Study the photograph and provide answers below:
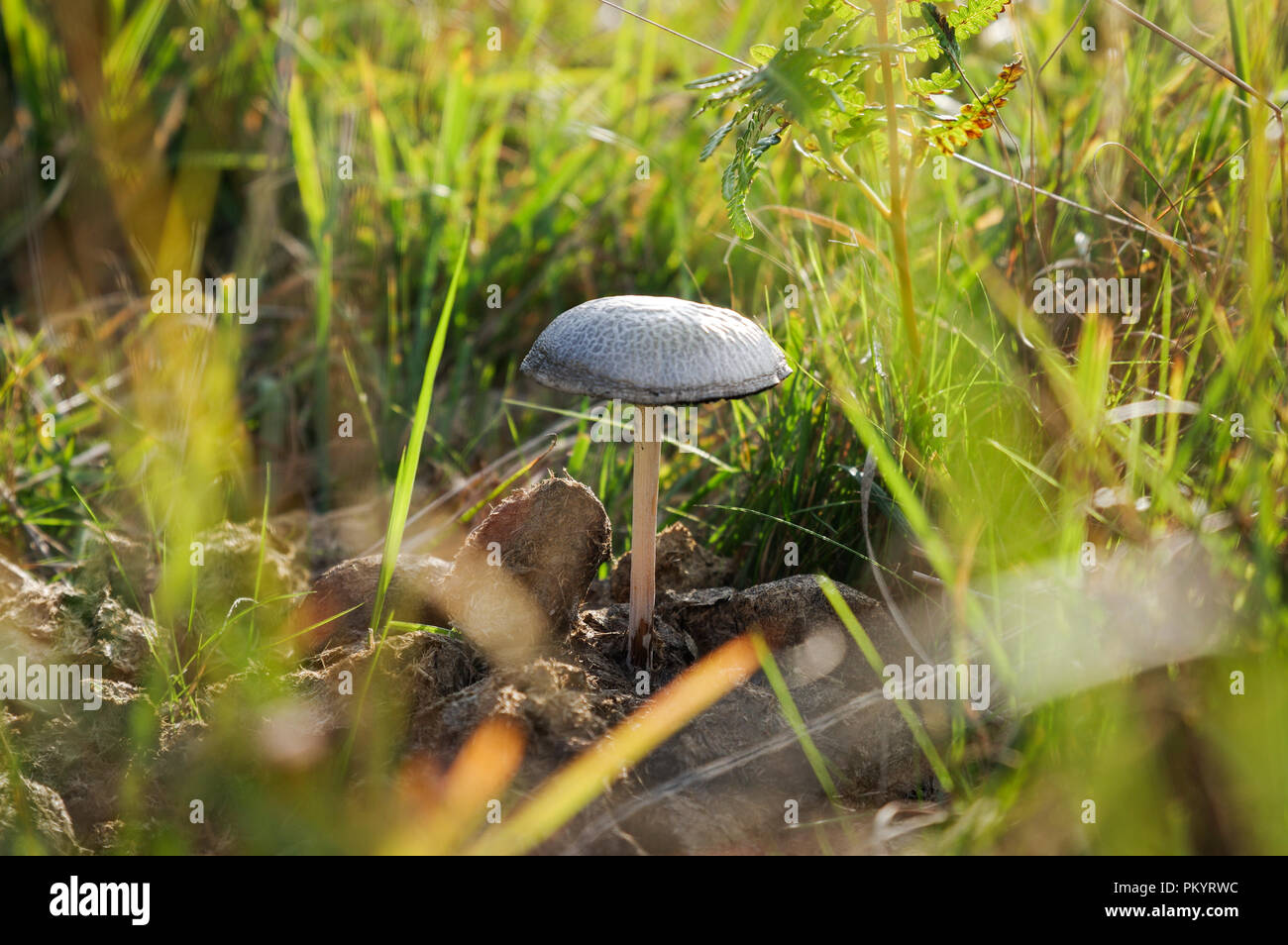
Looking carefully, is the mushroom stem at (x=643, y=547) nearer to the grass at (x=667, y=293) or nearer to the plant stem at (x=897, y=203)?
the grass at (x=667, y=293)

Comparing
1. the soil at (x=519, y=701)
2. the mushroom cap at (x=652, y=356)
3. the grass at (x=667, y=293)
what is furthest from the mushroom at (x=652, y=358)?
the soil at (x=519, y=701)

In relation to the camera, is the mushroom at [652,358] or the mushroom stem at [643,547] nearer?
the mushroom at [652,358]

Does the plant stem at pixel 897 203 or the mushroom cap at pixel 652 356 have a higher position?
the plant stem at pixel 897 203

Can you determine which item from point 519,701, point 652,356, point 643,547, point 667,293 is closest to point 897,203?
point 652,356

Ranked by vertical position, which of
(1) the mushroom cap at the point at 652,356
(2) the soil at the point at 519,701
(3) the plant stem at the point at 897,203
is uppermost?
(3) the plant stem at the point at 897,203

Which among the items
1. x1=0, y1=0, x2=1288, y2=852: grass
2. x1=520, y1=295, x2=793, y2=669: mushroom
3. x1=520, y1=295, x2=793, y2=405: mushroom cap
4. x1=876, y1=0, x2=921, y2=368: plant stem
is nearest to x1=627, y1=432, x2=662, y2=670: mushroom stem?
x1=520, y1=295, x2=793, y2=669: mushroom

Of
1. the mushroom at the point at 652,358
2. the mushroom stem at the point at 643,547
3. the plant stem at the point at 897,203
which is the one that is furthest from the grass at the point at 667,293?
the mushroom stem at the point at 643,547
